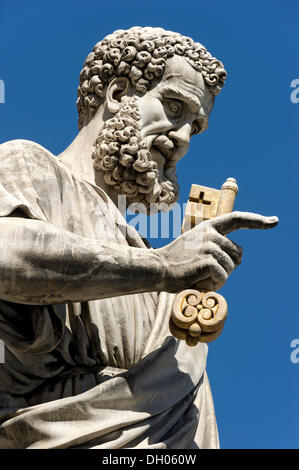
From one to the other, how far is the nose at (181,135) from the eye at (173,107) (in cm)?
10

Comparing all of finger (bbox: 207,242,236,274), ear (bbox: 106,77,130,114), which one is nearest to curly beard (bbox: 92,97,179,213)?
ear (bbox: 106,77,130,114)

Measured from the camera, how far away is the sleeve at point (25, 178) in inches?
362

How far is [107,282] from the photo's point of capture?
9.01 m

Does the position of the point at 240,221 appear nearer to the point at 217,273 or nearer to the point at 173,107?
the point at 217,273

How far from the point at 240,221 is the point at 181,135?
1621 mm

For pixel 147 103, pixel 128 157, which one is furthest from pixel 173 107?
pixel 128 157

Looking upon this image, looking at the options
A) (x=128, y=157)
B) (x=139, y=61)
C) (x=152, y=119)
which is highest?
(x=139, y=61)

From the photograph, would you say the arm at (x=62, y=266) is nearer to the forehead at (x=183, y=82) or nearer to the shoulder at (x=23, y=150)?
the shoulder at (x=23, y=150)

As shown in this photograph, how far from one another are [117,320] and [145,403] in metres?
Answer: 0.56

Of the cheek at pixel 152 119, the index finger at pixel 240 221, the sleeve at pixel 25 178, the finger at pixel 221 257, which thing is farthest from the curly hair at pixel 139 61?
the finger at pixel 221 257

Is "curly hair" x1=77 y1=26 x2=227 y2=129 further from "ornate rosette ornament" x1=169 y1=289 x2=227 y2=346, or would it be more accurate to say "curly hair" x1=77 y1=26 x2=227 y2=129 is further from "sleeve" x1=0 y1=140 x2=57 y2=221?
"ornate rosette ornament" x1=169 y1=289 x2=227 y2=346

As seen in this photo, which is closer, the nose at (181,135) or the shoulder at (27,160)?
the shoulder at (27,160)

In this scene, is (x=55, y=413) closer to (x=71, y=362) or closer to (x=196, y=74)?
(x=71, y=362)

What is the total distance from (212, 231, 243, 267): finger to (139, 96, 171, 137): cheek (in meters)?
1.64
